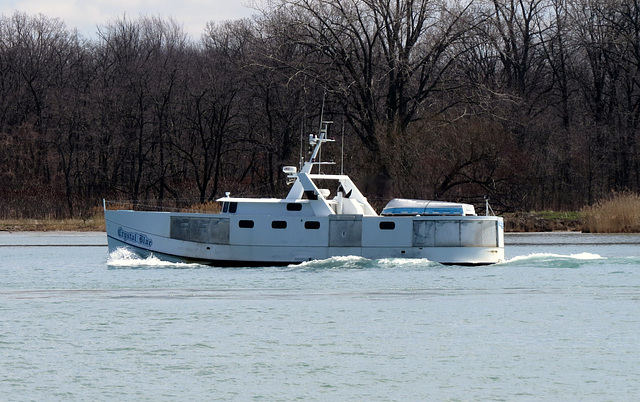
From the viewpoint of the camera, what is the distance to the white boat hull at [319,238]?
36.4m

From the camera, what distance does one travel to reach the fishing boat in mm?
36438

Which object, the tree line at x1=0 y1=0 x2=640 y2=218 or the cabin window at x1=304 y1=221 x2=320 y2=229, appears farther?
the tree line at x1=0 y1=0 x2=640 y2=218

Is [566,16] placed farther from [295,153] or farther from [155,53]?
[155,53]

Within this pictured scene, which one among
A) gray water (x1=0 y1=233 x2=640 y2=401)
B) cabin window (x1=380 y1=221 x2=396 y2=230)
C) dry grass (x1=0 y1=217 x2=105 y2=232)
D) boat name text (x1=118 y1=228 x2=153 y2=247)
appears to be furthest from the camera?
dry grass (x1=0 y1=217 x2=105 y2=232)

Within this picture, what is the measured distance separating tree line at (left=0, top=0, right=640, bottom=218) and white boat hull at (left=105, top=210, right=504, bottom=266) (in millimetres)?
16997

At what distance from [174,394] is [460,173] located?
4071cm

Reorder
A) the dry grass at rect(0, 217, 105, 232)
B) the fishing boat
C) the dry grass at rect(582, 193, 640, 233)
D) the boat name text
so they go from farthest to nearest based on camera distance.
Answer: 1. the dry grass at rect(0, 217, 105, 232)
2. the dry grass at rect(582, 193, 640, 233)
3. the boat name text
4. the fishing boat

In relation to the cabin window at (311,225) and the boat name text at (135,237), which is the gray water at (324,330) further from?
the cabin window at (311,225)

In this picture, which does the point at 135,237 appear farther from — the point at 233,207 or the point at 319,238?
the point at 319,238

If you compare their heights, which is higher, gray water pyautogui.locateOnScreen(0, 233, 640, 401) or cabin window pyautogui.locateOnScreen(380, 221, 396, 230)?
cabin window pyautogui.locateOnScreen(380, 221, 396, 230)

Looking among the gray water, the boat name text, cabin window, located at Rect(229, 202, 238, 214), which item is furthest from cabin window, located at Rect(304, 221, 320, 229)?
the boat name text

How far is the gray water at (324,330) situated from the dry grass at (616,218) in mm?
14096

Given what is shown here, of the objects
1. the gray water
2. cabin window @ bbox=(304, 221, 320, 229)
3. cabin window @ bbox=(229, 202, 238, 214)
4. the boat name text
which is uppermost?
cabin window @ bbox=(229, 202, 238, 214)

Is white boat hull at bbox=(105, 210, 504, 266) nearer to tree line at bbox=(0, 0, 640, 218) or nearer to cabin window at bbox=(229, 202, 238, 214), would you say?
cabin window at bbox=(229, 202, 238, 214)
